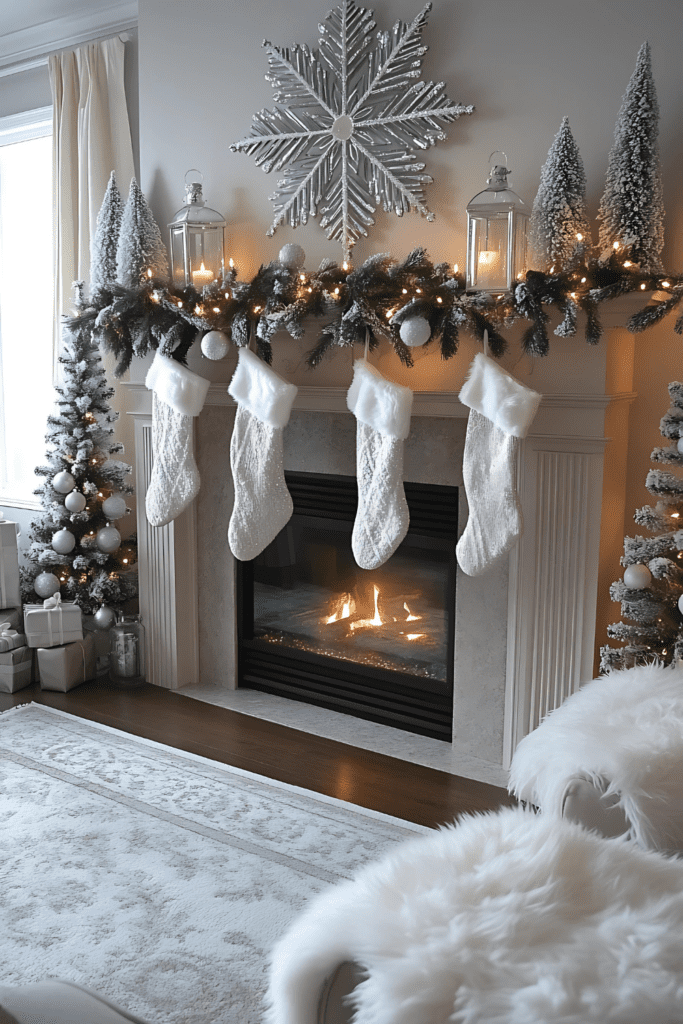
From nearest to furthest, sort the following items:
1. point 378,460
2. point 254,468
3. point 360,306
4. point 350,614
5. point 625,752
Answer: point 625,752 → point 360,306 → point 378,460 → point 254,468 → point 350,614

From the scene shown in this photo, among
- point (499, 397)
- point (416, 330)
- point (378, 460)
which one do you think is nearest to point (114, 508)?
point (378, 460)

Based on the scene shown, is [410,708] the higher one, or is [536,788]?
[536,788]

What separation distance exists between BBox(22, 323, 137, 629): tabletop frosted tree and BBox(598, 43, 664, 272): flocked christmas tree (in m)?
2.16

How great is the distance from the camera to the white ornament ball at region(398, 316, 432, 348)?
100.0 inches

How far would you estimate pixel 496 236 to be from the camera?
8.39 feet

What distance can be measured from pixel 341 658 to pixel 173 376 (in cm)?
122

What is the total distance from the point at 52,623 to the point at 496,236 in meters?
2.21

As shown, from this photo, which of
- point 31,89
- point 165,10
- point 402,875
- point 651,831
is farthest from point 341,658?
point 31,89

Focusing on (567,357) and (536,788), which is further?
(567,357)

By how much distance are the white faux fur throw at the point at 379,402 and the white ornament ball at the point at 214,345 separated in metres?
0.48

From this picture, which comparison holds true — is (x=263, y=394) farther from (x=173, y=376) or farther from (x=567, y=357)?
(x=567, y=357)

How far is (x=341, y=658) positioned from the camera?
3361 mm

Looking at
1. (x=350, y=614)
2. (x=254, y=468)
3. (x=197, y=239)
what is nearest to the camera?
(x=254, y=468)

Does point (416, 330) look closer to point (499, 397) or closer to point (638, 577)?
point (499, 397)
